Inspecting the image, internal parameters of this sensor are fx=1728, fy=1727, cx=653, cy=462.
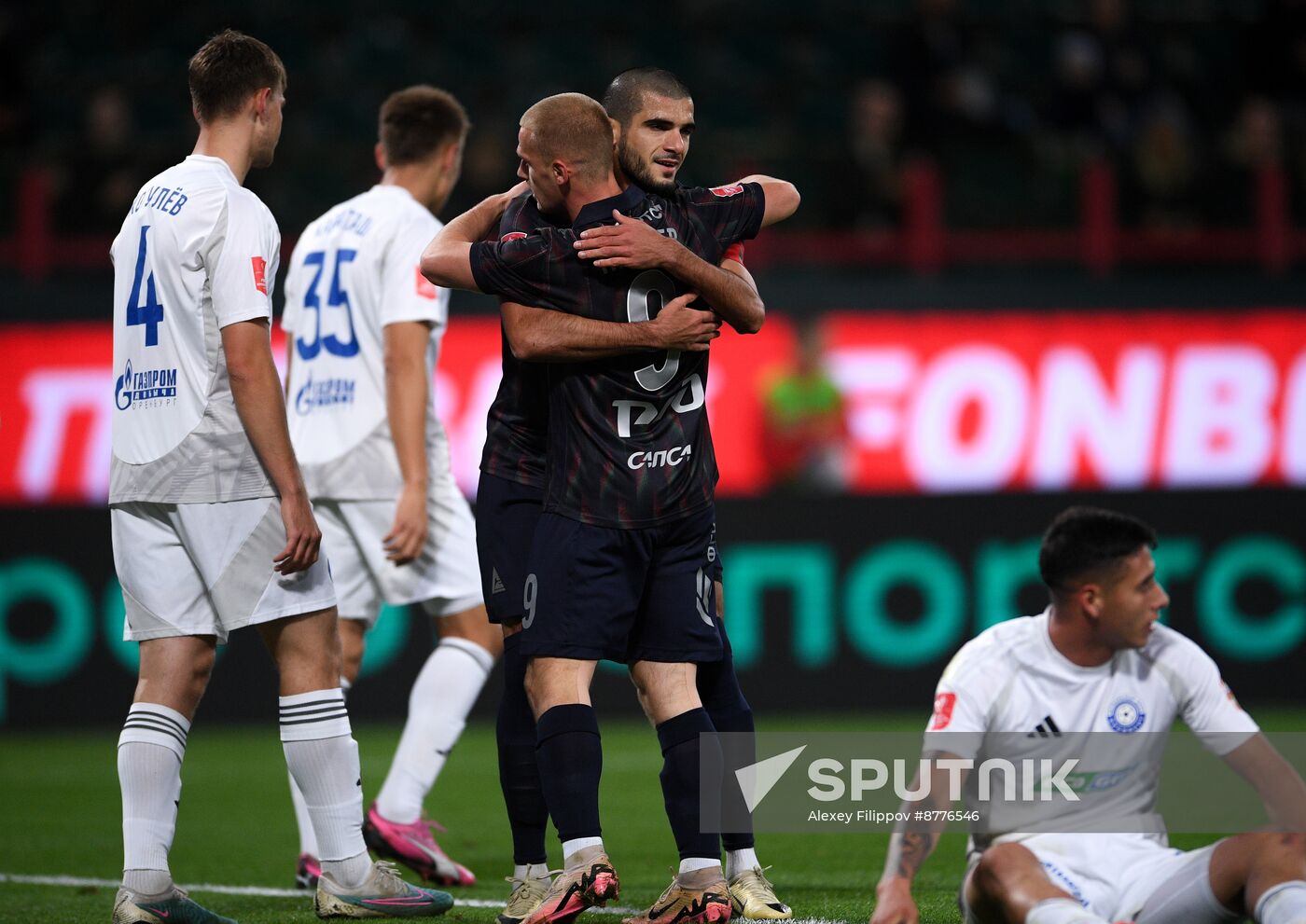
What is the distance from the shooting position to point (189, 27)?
43.5ft

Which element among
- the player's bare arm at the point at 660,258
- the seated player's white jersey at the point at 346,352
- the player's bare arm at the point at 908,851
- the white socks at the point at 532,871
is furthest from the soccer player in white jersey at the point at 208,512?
the player's bare arm at the point at 908,851

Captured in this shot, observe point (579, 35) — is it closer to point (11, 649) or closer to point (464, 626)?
point (11, 649)

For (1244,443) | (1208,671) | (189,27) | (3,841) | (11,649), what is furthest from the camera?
(189,27)

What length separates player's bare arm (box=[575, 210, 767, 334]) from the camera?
4.32 metres

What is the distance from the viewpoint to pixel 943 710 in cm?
398

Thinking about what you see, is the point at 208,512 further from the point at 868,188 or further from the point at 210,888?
the point at 868,188

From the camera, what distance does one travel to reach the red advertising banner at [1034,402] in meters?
10.7

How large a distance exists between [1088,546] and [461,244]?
1786mm

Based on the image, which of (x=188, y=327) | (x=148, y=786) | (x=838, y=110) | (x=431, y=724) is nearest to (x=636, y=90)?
(x=188, y=327)

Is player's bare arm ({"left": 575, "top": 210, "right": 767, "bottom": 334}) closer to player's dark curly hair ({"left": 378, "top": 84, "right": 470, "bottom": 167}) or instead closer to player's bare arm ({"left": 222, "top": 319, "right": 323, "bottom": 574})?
player's bare arm ({"left": 222, "top": 319, "right": 323, "bottom": 574})

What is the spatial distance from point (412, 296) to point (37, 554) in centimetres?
541

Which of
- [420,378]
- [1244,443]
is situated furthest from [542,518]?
[1244,443]

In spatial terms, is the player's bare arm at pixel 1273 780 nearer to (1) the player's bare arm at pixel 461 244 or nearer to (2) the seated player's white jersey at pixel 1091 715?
(2) the seated player's white jersey at pixel 1091 715

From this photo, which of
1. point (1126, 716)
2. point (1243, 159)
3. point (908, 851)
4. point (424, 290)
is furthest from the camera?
point (1243, 159)
